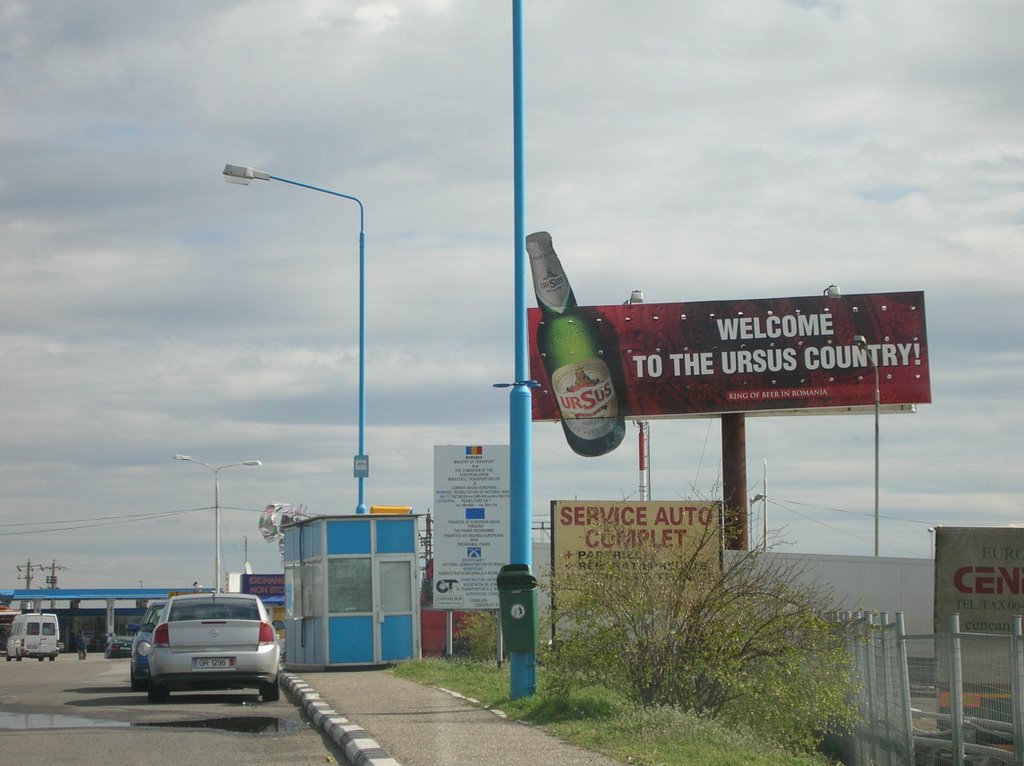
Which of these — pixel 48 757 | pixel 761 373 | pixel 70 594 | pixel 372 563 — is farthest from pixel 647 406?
pixel 70 594

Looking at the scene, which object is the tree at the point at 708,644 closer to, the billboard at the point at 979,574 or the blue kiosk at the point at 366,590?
the billboard at the point at 979,574

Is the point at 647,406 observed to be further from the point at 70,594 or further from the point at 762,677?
the point at 70,594

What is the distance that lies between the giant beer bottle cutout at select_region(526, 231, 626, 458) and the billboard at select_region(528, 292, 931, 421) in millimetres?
410

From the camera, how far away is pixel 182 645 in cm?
1745

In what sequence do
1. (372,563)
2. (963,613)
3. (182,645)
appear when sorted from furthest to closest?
(372,563) < (963,613) < (182,645)

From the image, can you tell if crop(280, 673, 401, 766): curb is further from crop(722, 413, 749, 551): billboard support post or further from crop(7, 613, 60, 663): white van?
crop(7, 613, 60, 663): white van

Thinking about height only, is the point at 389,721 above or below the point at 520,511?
below

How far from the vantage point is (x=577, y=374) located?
3631 cm

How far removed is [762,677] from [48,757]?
22.3 ft

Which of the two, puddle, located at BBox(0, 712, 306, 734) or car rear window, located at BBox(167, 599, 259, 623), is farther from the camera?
car rear window, located at BBox(167, 599, 259, 623)

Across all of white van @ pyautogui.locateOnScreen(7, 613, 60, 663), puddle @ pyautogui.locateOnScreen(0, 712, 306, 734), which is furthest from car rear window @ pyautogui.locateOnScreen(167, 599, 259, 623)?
white van @ pyautogui.locateOnScreen(7, 613, 60, 663)

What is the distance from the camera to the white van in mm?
60812

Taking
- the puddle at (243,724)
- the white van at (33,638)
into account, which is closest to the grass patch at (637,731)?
the puddle at (243,724)

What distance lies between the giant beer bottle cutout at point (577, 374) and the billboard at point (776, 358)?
0.41m
